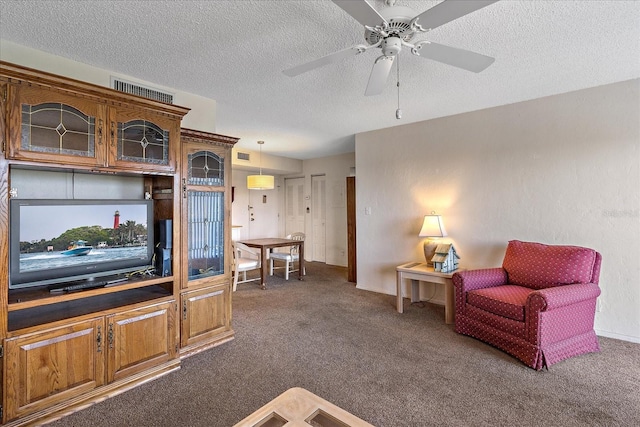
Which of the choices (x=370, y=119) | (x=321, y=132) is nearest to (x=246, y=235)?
(x=321, y=132)

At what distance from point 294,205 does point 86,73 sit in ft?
17.6

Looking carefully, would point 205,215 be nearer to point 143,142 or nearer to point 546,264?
point 143,142

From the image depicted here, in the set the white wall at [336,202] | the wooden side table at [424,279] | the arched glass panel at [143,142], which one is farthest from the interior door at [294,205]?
the arched glass panel at [143,142]

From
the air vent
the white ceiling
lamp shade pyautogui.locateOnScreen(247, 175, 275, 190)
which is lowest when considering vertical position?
lamp shade pyautogui.locateOnScreen(247, 175, 275, 190)

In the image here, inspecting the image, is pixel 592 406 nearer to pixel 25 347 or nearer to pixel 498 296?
pixel 498 296

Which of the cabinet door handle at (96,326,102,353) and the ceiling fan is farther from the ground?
the ceiling fan

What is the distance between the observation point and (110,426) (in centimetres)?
180

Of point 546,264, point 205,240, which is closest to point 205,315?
point 205,240

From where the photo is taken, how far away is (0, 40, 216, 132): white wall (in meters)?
A: 2.14

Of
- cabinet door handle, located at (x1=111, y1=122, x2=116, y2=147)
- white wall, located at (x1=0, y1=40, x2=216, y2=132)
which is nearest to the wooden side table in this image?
white wall, located at (x1=0, y1=40, x2=216, y2=132)

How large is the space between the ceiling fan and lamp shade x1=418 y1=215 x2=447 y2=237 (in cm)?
225

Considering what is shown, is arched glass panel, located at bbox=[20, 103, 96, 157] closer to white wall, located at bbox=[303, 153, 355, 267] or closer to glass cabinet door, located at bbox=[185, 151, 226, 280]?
glass cabinet door, located at bbox=[185, 151, 226, 280]

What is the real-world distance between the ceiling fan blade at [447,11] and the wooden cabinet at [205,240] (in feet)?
6.65

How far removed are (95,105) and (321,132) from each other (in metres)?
3.11
